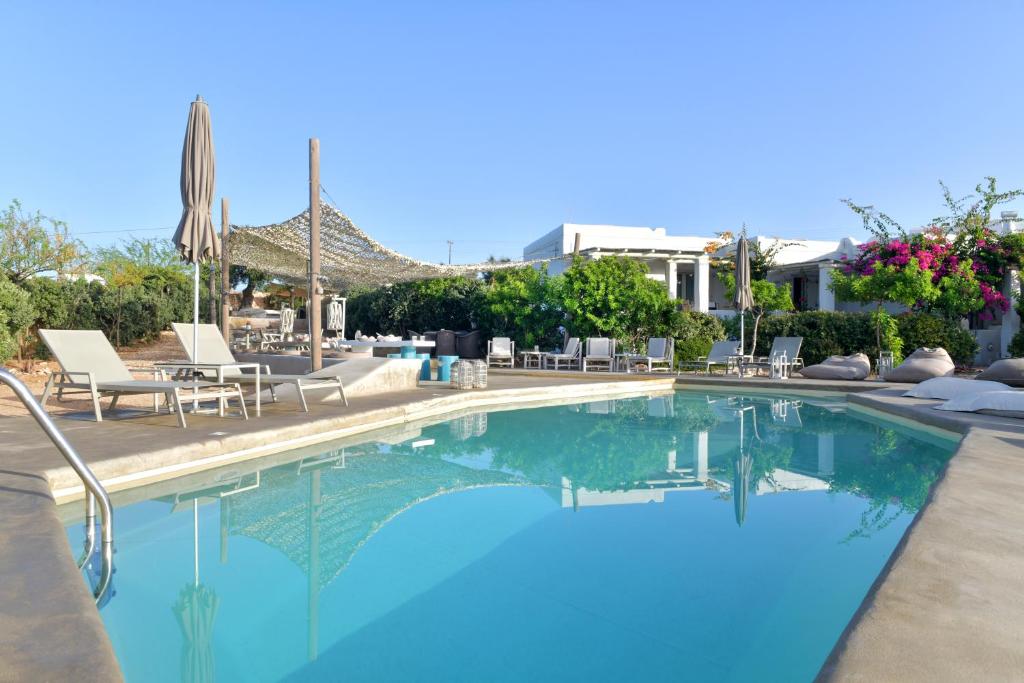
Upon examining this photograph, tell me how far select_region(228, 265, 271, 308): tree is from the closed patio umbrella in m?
30.4

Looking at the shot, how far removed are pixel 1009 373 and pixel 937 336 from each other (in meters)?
4.79

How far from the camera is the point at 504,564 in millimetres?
3289

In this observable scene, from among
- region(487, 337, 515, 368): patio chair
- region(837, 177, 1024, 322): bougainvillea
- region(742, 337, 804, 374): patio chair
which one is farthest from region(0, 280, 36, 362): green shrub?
region(837, 177, 1024, 322): bougainvillea

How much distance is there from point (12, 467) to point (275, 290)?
3454 centimetres

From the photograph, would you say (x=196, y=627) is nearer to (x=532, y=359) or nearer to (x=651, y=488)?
(x=651, y=488)

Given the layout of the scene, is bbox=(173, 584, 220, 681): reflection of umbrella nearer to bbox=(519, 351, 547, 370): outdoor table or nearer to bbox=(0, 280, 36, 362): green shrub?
bbox=(0, 280, 36, 362): green shrub

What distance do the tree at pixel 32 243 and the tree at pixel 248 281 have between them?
→ 50.9ft

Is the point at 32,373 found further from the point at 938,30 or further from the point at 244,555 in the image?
the point at 938,30

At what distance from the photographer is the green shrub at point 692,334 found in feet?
51.9

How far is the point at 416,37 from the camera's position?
15812 millimetres

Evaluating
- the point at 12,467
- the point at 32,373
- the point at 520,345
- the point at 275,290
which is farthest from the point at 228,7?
the point at 275,290

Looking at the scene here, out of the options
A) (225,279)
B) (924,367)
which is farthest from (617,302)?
(225,279)

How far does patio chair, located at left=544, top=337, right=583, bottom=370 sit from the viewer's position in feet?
49.1

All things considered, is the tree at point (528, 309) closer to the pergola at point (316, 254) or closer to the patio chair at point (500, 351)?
the pergola at point (316, 254)
